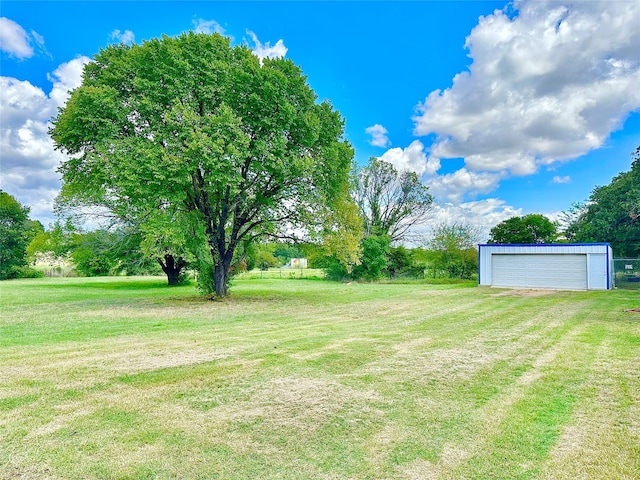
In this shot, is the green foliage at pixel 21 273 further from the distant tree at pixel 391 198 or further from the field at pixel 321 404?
the field at pixel 321 404

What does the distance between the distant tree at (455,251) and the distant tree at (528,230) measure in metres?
6.01

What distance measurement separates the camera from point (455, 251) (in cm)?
2783

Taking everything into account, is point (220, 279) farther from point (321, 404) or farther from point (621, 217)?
point (621, 217)

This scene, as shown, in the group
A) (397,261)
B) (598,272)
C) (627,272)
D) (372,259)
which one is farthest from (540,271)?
(397,261)

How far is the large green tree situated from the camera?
1140cm

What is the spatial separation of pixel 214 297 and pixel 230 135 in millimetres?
6447

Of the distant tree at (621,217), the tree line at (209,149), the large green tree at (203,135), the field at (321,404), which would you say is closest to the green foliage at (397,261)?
the distant tree at (621,217)

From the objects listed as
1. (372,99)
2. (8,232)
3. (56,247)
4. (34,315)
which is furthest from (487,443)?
(8,232)

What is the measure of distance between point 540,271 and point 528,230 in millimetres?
13037

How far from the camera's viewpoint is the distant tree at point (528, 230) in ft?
107

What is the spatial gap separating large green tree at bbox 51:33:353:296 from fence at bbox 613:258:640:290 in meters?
16.9

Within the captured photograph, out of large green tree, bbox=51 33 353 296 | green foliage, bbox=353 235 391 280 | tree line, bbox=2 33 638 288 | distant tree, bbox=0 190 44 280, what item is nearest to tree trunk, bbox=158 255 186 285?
tree line, bbox=2 33 638 288

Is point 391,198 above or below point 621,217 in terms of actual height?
above

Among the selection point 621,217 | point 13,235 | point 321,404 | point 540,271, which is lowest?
point 321,404
